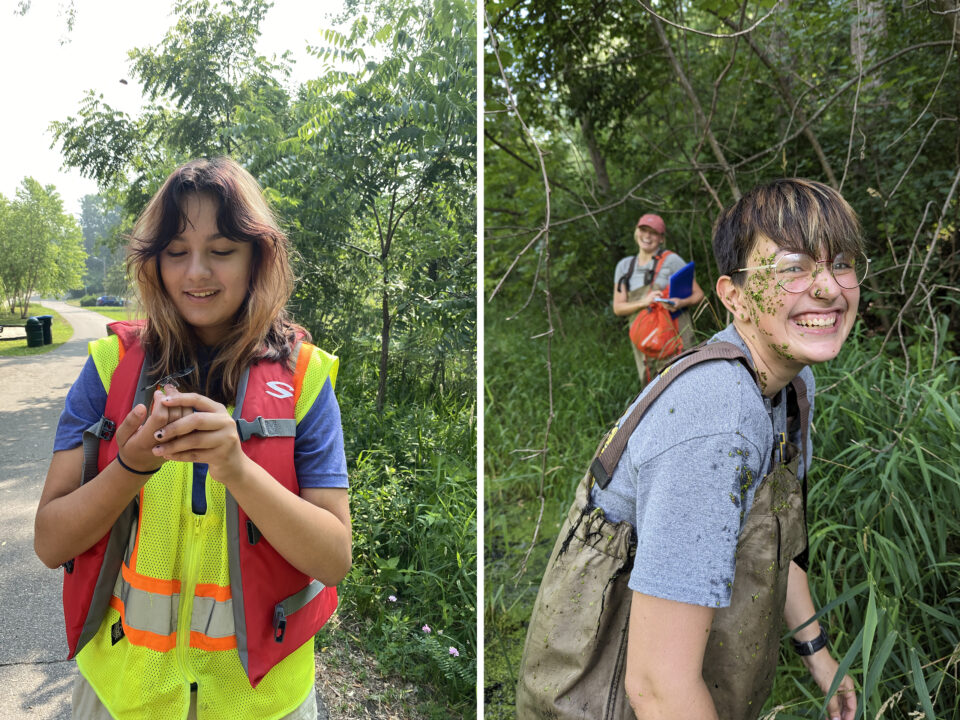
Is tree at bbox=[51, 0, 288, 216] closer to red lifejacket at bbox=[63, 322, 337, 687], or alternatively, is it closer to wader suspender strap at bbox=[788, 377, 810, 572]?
red lifejacket at bbox=[63, 322, 337, 687]

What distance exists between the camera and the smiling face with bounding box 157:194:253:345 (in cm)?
104

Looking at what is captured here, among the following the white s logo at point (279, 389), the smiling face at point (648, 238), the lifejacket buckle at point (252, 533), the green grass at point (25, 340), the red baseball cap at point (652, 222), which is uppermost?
the red baseball cap at point (652, 222)

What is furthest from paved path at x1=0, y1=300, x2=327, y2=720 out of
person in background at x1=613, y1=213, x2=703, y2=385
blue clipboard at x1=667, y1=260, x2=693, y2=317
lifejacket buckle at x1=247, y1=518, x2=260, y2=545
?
person in background at x1=613, y1=213, x2=703, y2=385

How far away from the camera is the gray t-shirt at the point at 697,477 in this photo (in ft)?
2.92

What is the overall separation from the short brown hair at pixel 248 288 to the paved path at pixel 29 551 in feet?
0.93

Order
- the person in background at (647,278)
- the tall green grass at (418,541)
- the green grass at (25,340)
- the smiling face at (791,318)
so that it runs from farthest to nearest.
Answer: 1. the person in background at (647,278)
2. the tall green grass at (418,541)
3. the green grass at (25,340)
4. the smiling face at (791,318)

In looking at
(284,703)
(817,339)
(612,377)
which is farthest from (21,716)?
(612,377)

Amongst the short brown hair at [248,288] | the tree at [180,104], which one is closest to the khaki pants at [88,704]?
the short brown hair at [248,288]

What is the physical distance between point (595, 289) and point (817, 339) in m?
4.71

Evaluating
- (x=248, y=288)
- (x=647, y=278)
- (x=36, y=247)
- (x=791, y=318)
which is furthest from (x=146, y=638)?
(x=647, y=278)

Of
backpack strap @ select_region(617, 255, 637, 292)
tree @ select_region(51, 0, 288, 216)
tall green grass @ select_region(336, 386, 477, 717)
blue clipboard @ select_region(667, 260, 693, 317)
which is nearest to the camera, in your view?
tree @ select_region(51, 0, 288, 216)

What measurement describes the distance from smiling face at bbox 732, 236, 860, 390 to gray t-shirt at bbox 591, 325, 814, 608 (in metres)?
0.18

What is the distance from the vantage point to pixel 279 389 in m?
1.03

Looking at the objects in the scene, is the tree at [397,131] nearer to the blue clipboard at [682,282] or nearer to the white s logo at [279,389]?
the white s logo at [279,389]
